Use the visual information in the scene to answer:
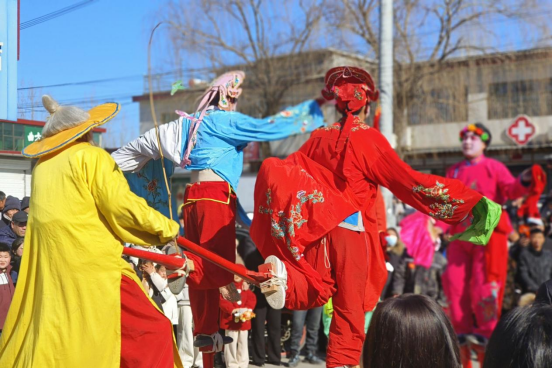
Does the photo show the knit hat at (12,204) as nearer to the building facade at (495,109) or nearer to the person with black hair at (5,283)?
the person with black hair at (5,283)

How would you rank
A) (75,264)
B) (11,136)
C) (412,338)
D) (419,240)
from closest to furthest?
(412,338) < (75,264) < (11,136) < (419,240)

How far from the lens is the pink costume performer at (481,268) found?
5703mm

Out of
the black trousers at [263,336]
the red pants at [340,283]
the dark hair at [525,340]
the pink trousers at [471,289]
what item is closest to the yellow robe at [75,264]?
the red pants at [340,283]

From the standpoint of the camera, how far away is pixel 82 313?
3510mm

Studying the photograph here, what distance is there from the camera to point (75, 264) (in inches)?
138

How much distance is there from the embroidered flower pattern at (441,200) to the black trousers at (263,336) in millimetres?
3361

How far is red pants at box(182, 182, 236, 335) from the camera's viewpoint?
4.84m

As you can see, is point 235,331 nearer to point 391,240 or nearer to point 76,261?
point 391,240

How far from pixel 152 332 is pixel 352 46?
16.2 m

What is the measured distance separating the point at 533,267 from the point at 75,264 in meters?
5.90

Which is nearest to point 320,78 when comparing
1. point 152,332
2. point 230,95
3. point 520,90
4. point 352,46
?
point 352,46

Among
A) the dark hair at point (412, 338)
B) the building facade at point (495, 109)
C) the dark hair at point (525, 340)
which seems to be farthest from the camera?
the building facade at point (495, 109)

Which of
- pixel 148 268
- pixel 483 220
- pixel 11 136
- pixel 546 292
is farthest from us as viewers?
pixel 148 268

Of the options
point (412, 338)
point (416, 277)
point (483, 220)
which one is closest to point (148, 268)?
point (483, 220)
